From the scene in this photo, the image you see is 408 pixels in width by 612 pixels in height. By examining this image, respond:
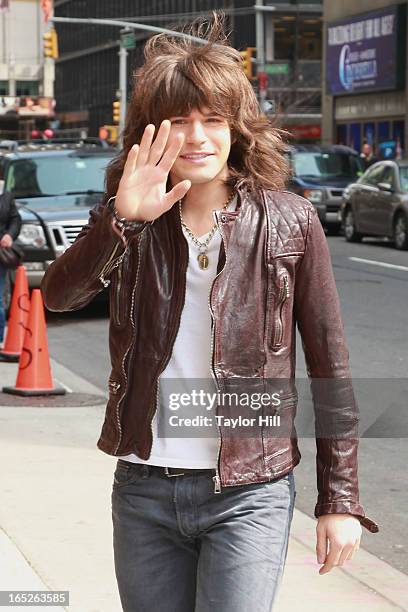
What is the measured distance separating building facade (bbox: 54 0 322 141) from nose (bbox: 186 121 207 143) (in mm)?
38488

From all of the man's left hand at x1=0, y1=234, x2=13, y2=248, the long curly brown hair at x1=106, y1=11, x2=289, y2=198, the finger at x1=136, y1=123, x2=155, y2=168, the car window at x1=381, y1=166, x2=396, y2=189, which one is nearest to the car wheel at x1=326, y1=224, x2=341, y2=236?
the car window at x1=381, y1=166, x2=396, y2=189

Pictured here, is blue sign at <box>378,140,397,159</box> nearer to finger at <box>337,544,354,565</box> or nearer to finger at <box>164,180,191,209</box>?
finger at <box>337,544,354,565</box>

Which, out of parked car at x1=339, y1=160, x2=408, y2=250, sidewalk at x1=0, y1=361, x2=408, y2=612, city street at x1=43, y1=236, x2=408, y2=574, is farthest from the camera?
parked car at x1=339, y1=160, x2=408, y2=250

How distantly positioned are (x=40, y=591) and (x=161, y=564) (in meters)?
2.19

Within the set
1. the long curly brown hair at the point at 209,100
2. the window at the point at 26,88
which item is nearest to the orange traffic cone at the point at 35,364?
the long curly brown hair at the point at 209,100

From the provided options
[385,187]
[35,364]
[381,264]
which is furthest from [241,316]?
[385,187]

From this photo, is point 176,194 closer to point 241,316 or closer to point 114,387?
point 241,316

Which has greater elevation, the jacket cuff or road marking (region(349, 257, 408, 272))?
the jacket cuff

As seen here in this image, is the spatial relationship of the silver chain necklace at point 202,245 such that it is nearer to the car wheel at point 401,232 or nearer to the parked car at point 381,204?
the parked car at point 381,204

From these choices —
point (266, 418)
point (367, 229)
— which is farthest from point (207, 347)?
point (367, 229)

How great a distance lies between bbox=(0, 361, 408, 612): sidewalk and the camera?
17.3ft

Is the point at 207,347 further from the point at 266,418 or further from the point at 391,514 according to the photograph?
A: the point at 391,514

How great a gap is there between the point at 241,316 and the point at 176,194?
1.01 ft

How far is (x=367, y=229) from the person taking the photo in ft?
83.3
